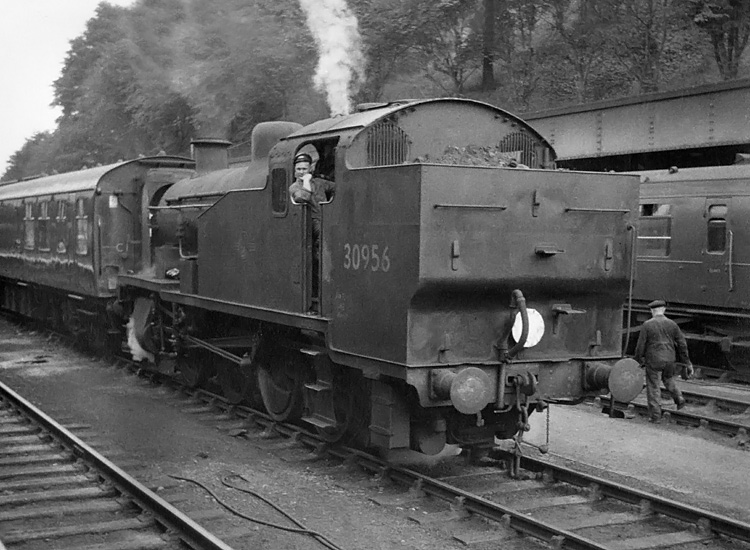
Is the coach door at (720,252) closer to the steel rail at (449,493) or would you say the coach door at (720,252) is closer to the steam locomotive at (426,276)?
Answer: the steam locomotive at (426,276)

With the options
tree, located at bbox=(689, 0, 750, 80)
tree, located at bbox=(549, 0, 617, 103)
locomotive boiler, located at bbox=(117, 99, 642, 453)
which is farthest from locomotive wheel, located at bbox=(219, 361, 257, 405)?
tree, located at bbox=(549, 0, 617, 103)

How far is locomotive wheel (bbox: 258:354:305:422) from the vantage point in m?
8.42

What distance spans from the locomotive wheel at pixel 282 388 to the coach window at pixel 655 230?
7252mm

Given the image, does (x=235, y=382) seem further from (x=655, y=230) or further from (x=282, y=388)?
(x=655, y=230)

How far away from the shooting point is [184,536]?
5.86 meters

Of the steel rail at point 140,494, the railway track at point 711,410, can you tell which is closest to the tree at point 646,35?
the railway track at point 711,410

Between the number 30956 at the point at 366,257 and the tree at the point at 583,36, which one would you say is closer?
the number 30956 at the point at 366,257

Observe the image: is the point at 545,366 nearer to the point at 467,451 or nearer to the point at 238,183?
the point at 467,451

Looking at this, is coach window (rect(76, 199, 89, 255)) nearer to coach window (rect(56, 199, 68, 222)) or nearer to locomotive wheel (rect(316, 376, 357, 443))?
coach window (rect(56, 199, 68, 222))

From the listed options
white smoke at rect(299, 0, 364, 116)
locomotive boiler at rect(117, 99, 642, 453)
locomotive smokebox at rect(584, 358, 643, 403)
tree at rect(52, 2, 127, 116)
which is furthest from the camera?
tree at rect(52, 2, 127, 116)

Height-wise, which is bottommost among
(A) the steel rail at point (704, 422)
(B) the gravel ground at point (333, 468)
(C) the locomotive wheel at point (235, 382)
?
(B) the gravel ground at point (333, 468)

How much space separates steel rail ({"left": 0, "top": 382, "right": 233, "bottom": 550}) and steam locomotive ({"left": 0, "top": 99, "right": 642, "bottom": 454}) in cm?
163

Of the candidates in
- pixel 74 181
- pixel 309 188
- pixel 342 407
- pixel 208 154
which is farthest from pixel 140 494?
pixel 74 181

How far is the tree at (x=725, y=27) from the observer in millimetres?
19500
